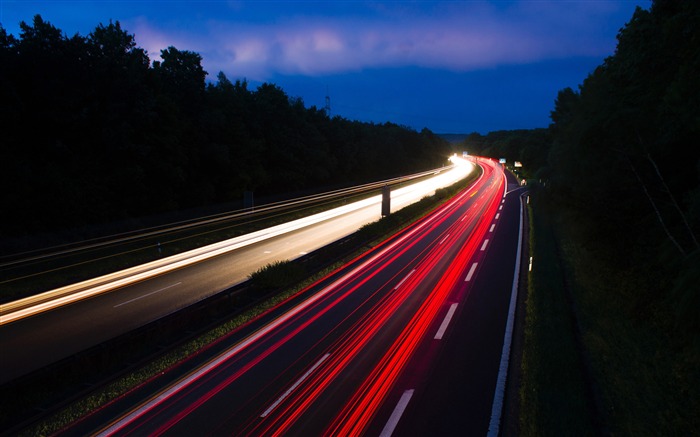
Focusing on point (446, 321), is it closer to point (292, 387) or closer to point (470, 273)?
point (292, 387)

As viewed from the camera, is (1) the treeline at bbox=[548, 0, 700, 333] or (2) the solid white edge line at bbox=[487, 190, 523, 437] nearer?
(2) the solid white edge line at bbox=[487, 190, 523, 437]

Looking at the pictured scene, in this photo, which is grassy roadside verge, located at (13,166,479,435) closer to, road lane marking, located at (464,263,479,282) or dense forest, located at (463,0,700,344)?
road lane marking, located at (464,263,479,282)

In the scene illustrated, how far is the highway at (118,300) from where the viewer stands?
12.8 meters

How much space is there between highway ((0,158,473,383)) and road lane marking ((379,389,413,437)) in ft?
31.5

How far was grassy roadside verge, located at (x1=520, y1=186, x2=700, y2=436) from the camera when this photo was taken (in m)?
8.91

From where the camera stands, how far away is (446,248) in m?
25.6

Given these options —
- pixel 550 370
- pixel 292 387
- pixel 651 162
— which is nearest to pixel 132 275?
pixel 292 387

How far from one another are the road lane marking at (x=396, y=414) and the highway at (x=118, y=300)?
9594 millimetres

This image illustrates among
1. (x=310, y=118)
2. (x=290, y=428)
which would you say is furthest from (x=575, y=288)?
(x=310, y=118)

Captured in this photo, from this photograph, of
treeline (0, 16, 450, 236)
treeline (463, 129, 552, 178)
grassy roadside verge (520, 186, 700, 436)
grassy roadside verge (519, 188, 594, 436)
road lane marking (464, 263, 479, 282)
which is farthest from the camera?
treeline (463, 129, 552, 178)

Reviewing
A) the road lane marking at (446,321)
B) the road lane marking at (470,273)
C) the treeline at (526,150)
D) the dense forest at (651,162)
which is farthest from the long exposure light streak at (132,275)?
the treeline at (526,150)

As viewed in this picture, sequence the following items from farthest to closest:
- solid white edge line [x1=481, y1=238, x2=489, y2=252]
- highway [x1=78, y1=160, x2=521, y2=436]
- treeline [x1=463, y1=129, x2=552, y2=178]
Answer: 1. treeline [x1=463, y1=129, x2=552, y2=178]
2. solid white edge line [x1=481, y1=238, x2=489, y2=252]
3. highway [x1=78, y1=160, x2=521, y2=436]

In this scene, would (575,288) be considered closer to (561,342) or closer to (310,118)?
(561,342)

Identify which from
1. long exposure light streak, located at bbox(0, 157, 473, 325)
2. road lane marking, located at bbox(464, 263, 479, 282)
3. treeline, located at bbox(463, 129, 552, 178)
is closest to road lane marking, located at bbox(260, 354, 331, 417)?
road lane marking, located at bbox(464, 263, 479, 282)
